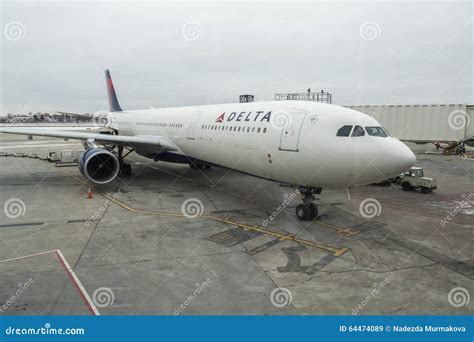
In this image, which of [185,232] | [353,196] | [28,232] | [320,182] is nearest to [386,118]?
[353,196]

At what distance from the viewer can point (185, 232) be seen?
1153cm

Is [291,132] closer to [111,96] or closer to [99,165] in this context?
[99,165]
